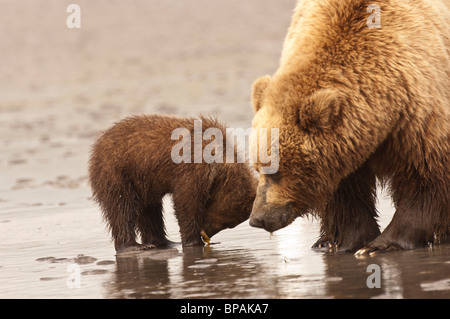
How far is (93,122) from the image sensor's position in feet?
62.3

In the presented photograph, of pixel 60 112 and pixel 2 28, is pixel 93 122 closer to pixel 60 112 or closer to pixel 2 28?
pixel 60 112

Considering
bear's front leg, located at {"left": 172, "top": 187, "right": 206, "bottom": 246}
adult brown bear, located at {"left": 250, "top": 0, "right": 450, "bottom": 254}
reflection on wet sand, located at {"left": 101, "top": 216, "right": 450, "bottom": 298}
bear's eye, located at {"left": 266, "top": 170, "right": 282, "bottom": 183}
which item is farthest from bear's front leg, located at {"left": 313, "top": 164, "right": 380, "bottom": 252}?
bear's front leg, located at {"left": 172, "top": 187, "right": 206, "bottom": 246}

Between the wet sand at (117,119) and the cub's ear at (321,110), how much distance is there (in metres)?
1.00

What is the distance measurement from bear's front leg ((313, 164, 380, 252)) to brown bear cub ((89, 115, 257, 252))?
1.15 meters

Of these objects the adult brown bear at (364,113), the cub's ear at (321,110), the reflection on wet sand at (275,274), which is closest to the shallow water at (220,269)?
the reflection on wet sand at (275,274)

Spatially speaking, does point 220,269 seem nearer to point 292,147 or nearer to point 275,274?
point 275,274

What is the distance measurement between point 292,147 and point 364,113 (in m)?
0.55

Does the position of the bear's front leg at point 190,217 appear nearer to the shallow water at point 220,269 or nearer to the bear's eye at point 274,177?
the shallow water at point 220,269

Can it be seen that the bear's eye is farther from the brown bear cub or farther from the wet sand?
the brown bear cub

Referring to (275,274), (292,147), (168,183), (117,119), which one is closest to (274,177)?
(292,147)

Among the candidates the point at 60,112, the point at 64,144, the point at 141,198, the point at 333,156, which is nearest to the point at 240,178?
the point at 141,198

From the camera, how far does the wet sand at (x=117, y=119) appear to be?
620 cm

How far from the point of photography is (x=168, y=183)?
27.7 ft

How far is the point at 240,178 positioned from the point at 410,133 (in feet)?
6.79
